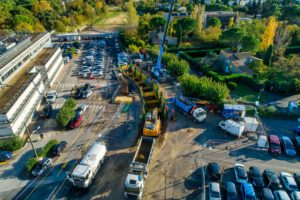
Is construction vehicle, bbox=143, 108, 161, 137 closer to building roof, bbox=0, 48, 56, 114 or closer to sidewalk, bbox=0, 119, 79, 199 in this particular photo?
sidewalk, bbox=0, 119, 79, 199

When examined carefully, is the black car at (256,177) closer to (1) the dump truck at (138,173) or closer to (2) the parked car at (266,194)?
(2) the parked car at (266,194)

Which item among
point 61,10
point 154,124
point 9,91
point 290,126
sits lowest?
point 290,126

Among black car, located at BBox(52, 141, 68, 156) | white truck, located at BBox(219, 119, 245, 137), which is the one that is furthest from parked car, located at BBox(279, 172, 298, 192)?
black car, located at BBox(52, 141, 68, 156)

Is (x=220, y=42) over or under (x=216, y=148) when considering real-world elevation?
over

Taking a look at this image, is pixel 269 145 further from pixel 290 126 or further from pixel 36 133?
pixel 36 133

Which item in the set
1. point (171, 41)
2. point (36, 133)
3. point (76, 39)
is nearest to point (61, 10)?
point (76, 39)
